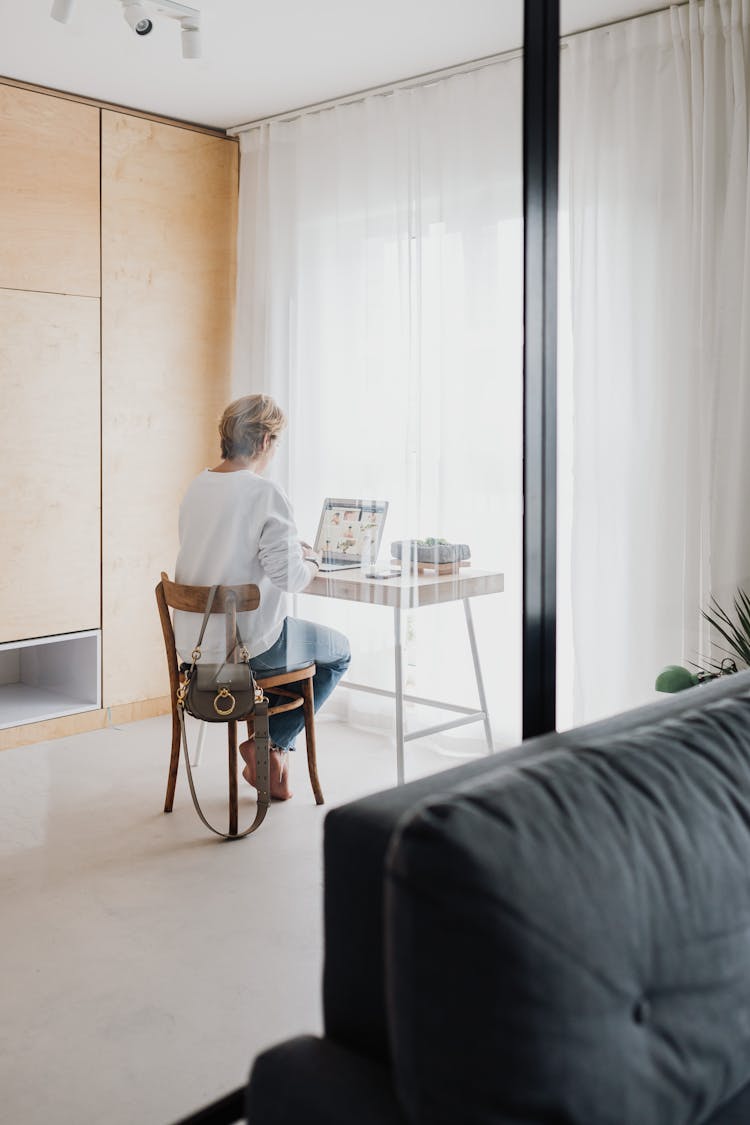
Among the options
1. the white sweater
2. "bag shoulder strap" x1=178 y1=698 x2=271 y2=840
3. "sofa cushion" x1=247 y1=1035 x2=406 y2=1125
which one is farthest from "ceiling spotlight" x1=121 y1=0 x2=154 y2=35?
"sofa cushion" x1=247 y1=1035 x2=406 y2=1125

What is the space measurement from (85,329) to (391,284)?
57 centimetres

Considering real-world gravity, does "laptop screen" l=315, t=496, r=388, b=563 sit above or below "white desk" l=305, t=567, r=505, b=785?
above

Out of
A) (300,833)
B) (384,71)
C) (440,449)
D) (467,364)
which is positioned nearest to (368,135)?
(384,71)

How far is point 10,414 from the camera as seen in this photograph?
64.9 inches

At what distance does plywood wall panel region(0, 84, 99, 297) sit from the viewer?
142cm

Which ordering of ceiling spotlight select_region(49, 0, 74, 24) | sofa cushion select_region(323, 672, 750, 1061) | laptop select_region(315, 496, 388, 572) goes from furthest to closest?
1. laptop select_region(315, 496, 388, 572)
2. ceiling spotlight select_region(49, 0, 74, 24)
3. sofa cushion select_region(323, 672, 750, 1061)

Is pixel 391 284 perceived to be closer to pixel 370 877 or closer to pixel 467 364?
pixel 467 364

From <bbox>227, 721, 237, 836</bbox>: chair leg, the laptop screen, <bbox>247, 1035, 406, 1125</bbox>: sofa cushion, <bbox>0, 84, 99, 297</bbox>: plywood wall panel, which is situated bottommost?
<bbox>247, 1035, 406, 1125</bbox>: sofa cushion

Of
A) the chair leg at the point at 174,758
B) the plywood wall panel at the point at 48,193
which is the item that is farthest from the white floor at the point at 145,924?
the plywood wall panel at the point at 48,193

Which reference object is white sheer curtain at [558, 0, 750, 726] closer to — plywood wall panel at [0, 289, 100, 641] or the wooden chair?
the wooden chair

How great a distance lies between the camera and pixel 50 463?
169 centimetres

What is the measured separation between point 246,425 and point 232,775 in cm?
63

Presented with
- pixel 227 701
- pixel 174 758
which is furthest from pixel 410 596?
pixel 174 758

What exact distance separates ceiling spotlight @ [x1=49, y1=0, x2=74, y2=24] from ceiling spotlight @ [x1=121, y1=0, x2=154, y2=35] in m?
Result: 0.10
